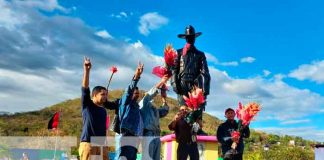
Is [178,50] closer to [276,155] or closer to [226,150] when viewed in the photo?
[226,150]

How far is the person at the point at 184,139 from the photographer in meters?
8.76

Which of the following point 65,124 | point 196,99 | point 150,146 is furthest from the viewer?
point 65,124

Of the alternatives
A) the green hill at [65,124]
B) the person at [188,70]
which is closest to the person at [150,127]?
the person at [188,70]

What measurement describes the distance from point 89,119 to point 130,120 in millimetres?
1032

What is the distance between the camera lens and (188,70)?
10180mm

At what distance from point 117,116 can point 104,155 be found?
1.08 m

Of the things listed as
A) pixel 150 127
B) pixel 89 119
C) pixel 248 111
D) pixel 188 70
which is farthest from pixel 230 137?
pixel 89 119

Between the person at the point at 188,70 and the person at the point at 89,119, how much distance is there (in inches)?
127

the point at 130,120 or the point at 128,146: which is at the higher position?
the point at 130,120

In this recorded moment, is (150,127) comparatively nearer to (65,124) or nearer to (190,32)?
(190,32)

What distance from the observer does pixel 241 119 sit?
28.5ft

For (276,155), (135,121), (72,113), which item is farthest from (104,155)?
(72,113)

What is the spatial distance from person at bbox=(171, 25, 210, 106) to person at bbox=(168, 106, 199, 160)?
1.21 m

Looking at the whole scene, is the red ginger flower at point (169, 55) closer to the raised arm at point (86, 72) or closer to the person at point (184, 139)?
the person at point (184, 139)
